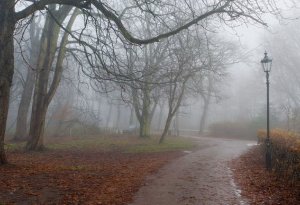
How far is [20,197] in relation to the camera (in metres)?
8.33

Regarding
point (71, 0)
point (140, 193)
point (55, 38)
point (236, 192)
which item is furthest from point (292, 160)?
point (55, 38)

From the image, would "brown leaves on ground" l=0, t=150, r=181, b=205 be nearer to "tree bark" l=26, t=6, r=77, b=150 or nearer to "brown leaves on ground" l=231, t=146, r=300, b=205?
"brown leaves on ground" l=231, t=146, r=300, b=205

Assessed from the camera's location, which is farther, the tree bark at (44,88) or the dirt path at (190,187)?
the tree bark at (44,88)

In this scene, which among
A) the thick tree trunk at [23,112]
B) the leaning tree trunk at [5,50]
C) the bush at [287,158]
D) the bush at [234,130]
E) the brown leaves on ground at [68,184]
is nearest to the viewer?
the brown leaves on ground at [68,184]

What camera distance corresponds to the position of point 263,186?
10.6 m

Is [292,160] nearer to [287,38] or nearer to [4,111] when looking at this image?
[4,111]

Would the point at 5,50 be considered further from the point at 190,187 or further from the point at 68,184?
the point at 190,187

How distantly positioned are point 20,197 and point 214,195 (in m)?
4.60

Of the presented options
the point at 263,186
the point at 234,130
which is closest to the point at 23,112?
the point at 263,186

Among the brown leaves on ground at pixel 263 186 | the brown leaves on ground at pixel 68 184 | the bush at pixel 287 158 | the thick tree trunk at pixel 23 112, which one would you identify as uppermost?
the thick tree trunk at pixel 23 112

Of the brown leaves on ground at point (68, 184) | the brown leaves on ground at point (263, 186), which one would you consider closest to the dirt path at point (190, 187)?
the brown leaves on ground at point (263, 186)

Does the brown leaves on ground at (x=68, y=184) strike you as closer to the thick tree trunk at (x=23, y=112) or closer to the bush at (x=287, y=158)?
the bush at (x=287, y=158)

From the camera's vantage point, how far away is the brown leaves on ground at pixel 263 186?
8.90 metres

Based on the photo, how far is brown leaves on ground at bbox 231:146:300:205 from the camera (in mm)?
8898
